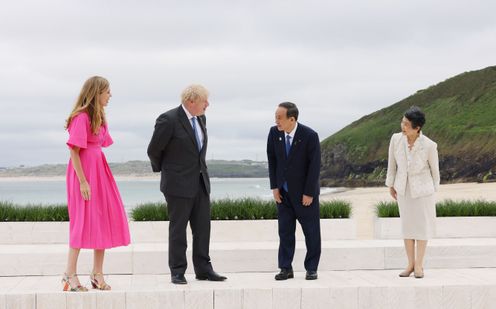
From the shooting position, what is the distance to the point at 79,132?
242 inches

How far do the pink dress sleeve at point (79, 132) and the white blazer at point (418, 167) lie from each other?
2843 millimetres

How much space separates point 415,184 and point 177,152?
2250 mm

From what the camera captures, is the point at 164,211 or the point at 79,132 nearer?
the point at 79,132

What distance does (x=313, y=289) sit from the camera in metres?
6.39

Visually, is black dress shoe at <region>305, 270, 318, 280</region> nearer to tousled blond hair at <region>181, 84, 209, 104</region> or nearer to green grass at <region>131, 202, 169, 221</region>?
tousled blond hair at <region>181, 84, 209, 104</region>

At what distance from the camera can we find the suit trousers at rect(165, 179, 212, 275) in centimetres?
678

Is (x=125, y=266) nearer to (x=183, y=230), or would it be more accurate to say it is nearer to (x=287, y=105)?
(x=183, y=230)

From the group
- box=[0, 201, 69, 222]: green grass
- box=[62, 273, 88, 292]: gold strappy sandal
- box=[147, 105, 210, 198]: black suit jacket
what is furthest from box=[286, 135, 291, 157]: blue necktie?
box=[0, 201, 69, 222]: green grass

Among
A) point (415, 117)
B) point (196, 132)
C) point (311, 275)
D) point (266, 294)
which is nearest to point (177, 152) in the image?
point (196, 132)

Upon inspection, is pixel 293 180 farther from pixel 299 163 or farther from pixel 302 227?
pixel 302 227

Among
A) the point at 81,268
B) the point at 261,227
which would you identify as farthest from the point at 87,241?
the point at 261,227

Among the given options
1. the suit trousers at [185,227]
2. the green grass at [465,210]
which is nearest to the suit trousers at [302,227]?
the suit trousers at [185,227]

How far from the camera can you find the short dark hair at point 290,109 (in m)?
6.95

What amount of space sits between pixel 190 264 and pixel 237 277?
57 cm
